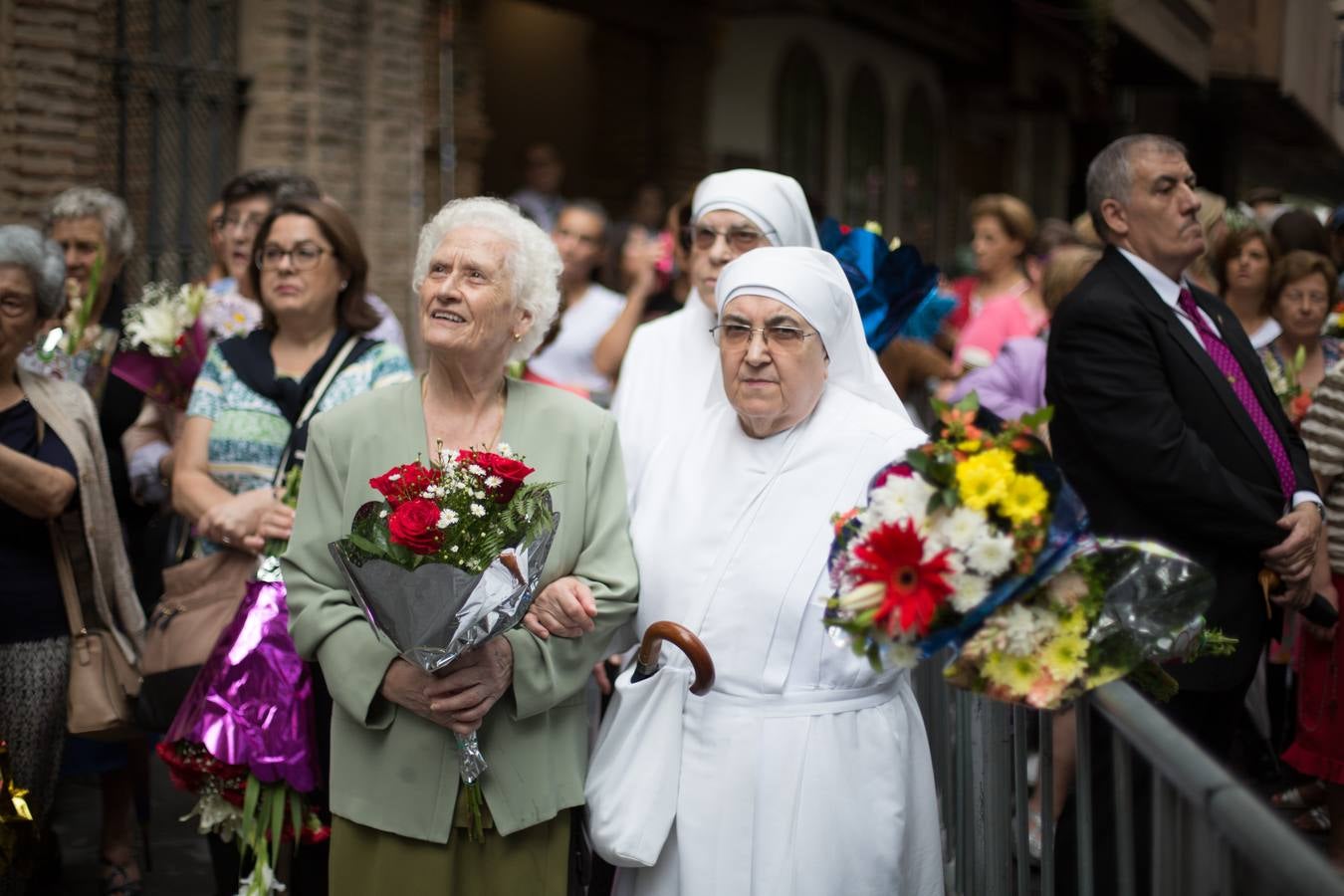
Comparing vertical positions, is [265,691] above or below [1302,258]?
below

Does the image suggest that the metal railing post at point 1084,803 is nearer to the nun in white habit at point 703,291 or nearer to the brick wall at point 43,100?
the nun in white habit at point 703,291

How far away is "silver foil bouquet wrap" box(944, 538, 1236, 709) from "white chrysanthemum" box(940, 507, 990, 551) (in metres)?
0.15

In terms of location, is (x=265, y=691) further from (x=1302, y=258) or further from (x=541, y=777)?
(x=1302, y=258)

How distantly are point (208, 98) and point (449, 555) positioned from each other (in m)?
6.97

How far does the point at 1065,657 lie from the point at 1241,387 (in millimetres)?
2109

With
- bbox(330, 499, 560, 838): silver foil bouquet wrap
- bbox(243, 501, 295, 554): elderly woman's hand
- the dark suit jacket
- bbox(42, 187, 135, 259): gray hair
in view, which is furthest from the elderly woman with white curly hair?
bbox(42, 187, 135, 259): gray hair

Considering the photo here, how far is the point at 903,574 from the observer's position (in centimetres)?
261

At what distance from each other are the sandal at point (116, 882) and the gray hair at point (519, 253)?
7.85ft

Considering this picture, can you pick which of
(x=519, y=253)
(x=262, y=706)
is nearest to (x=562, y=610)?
(x=519, y=253)

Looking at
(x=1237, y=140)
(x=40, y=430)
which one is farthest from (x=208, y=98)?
(x=1237, y=140)

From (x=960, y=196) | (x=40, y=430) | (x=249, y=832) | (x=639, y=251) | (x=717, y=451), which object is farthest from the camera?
(x=960, y=196)

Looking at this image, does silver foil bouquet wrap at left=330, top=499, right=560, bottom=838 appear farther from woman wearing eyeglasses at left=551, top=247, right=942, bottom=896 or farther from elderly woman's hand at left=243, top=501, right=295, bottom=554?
elderly woman's hand at left=243, top=501, right=295, bottom=554

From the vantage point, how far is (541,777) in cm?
347

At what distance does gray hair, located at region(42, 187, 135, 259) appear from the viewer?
230 inches
